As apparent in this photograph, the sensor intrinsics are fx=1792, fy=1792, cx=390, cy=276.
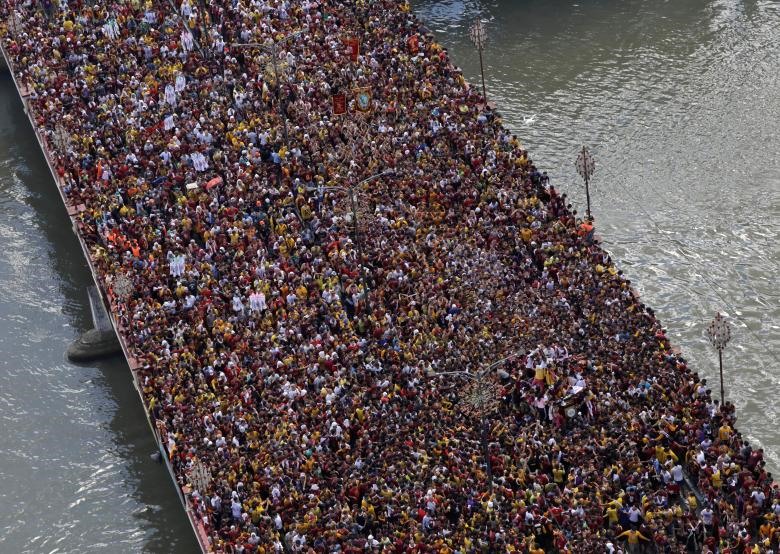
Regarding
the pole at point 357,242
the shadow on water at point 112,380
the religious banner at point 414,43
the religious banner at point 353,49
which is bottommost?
the shadow on water at point 112,380

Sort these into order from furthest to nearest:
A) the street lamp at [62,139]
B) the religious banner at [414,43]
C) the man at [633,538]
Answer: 1. the religious banner at [414,43]
2. the street lamp at [62,139]
3. the man at [633,538]

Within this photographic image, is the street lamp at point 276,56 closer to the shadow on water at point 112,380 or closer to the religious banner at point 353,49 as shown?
the religious banner at point 353,49

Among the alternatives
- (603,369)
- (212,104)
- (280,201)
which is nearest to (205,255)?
(280,201)

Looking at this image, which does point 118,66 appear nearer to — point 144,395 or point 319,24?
point 319,24

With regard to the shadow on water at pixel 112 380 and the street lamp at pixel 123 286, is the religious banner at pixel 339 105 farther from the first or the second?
the street lamp at pixel 123 286

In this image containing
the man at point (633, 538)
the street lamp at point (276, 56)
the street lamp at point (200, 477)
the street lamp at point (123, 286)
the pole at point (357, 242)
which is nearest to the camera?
the man at point (633, 538)

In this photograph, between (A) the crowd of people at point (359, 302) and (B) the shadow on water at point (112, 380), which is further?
(B) the shadow on water at point (112, 380)

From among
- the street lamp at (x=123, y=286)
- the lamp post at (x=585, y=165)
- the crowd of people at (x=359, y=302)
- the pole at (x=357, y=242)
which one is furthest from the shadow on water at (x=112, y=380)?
the lamp post at (x=585, y=165)

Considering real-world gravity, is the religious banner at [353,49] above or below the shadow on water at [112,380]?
above
